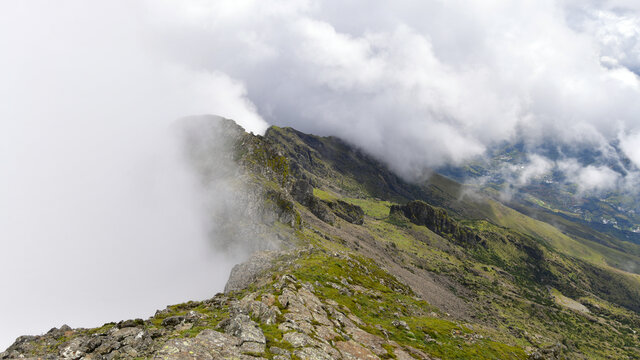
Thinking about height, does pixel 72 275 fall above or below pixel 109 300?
above

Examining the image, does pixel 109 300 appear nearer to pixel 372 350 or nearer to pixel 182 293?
pixel 182 293

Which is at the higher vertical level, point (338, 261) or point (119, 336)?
point (338, 261)

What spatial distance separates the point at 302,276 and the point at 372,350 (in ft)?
95.8

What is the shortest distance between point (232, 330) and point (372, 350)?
1770 centimetres

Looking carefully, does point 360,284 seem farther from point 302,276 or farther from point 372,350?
point 372,350

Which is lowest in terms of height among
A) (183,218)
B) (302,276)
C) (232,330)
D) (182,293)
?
(232,330)

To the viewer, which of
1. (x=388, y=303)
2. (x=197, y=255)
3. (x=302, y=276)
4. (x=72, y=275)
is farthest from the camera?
(x=72, y=275)

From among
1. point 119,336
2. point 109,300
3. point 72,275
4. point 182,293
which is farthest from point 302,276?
point 72,275

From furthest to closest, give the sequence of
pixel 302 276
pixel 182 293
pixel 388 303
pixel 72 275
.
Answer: pixel 72 275 < pixel 182 293 < pixel 388 303 < pixel 302 276

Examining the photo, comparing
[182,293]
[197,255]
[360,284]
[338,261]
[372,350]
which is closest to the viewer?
[372,350]

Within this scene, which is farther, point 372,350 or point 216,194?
point 216,194

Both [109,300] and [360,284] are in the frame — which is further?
[109,300]

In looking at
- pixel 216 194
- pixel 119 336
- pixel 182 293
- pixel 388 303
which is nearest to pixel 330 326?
pixel 119 336

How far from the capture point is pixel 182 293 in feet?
481
